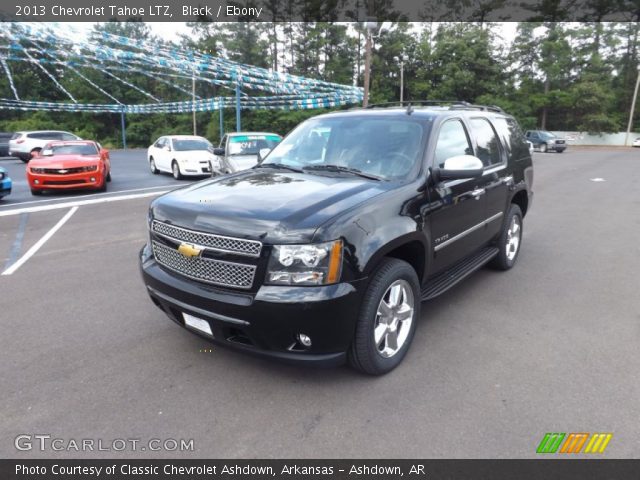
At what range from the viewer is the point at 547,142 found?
3328cm

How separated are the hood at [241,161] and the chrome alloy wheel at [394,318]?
29.8ft

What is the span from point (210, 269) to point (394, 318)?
4.39ft

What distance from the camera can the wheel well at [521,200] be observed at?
5.57 meters

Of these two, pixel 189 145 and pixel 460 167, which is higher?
pixel 460 167

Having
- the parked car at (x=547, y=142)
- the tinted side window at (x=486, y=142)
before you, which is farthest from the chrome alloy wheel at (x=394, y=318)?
the parked car at (x=547, y=142)

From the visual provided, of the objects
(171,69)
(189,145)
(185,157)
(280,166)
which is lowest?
(185,157)

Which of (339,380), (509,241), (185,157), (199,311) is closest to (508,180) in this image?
(509,241)

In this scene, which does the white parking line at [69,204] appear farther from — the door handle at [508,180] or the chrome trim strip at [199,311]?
the door handle at [508,180]

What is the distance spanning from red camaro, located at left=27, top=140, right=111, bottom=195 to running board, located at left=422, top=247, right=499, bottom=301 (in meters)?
10.2

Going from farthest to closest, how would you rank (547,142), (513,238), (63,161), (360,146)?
(547,142), (63,161), (513,238), (360,146)

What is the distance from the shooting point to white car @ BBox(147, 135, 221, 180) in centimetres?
1457

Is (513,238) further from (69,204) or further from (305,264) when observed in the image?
(69,204)

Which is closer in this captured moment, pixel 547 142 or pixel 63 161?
pixel 63 161

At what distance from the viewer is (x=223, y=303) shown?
8.93 ft
